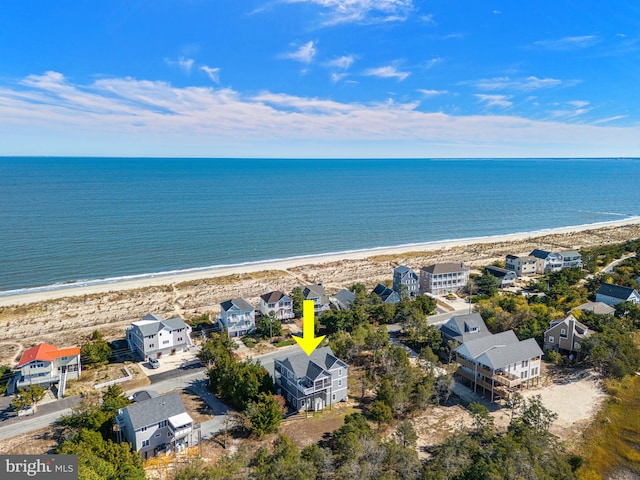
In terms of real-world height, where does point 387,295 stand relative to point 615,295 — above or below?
below

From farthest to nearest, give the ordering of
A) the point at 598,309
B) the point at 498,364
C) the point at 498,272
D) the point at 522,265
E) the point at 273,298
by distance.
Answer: the point at 522,265 → the point at 498,272 → the point at 273,298 → the point at 598,309 → the point at 498,364

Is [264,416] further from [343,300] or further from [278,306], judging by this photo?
[343,300]

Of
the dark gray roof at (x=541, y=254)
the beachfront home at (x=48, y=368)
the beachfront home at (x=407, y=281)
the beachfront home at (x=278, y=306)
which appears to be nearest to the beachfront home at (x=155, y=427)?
the beachfront home at (x=48, y=368)

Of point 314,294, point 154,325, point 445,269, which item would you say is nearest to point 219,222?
point 314,294

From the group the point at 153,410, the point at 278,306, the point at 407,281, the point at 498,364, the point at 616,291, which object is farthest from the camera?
the point at 407,281

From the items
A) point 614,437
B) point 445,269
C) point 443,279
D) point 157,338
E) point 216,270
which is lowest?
point 614,437

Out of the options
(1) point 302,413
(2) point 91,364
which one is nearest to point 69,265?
(2) point 91,364
